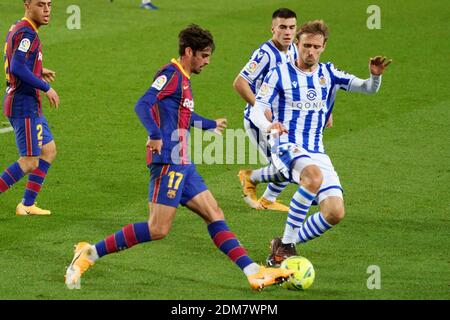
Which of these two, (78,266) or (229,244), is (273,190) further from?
(78,266)

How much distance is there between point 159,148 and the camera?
8.64 metres

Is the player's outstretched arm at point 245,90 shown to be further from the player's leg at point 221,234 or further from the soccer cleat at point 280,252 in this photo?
the player's leg at point 221,234

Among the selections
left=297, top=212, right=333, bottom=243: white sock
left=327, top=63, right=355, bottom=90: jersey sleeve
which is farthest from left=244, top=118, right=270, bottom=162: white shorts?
left=297, top=212, right=333, bottom=243: white sock

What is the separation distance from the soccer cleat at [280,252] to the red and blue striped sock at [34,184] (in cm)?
295

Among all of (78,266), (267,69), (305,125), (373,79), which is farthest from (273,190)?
(78,266)

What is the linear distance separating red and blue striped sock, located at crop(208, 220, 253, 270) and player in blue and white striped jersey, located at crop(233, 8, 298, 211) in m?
2.74

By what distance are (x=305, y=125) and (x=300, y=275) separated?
5.35 feet

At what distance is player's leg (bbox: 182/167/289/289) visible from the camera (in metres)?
8.70

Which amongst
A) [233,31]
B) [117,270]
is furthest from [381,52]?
[117,270]

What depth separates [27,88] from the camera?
11000mm

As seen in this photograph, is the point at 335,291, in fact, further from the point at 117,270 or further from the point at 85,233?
the point at 85,233

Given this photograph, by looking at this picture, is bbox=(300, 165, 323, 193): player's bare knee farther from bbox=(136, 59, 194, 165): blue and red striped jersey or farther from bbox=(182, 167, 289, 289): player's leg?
A: bbox=(136, 59, 194, 165): blue and red striped jersey

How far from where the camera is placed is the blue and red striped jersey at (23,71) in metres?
10.7
